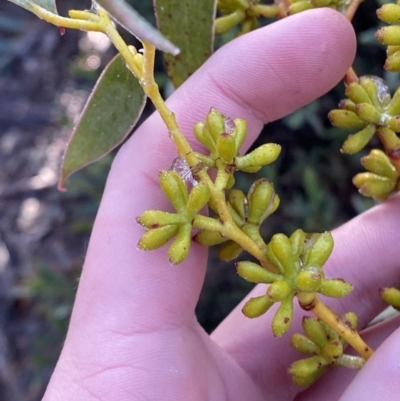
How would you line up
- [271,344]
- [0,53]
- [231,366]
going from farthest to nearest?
[0,53] < [271,344] < [231,366]

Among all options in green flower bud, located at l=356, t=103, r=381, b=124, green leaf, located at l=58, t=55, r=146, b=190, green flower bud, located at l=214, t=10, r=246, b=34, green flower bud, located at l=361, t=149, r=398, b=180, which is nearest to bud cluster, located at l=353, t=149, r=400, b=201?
green flower bud, located at l=361, t=149, r=398, b=180

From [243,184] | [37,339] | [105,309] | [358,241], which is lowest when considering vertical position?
[37,339]

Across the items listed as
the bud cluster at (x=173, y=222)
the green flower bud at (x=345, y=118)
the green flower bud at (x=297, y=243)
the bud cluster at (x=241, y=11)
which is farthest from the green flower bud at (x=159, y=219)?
the bud cluster at (x=241, y=11)

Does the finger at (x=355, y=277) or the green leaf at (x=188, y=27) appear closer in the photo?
the green leaf at (x=188, y=27)

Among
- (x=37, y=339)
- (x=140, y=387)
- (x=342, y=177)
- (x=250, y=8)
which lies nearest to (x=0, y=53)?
(x=37, y=339)

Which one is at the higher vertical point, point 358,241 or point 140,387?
point 140,387

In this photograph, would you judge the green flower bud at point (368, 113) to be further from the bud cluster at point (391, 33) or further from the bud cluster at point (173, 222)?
the bud cluster at point (173, 222)

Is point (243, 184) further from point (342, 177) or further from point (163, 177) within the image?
point (163, 177)
